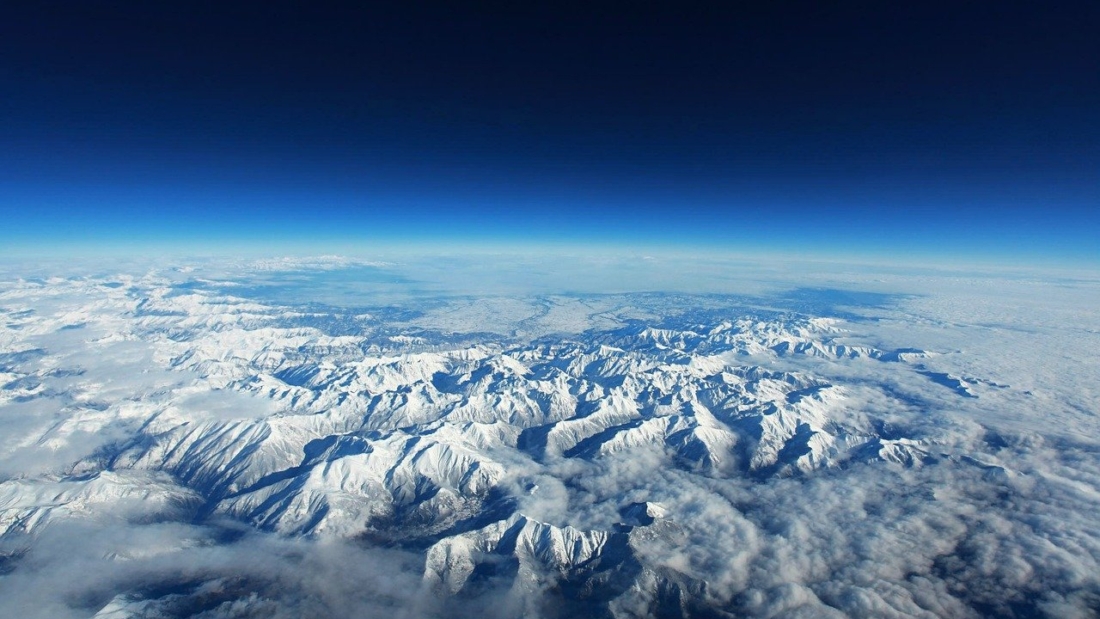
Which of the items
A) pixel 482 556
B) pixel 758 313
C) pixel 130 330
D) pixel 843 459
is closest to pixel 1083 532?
pixel 843 459

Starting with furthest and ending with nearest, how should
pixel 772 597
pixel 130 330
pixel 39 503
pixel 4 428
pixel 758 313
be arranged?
1. pixel 758 313
2. pixel 130 330
3. pixel 4 428
4. pixel 39 503
5. pixel 772 597

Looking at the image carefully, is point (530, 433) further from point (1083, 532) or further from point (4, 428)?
point (4, 428)

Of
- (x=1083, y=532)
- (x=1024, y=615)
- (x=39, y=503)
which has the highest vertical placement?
(x=1083, y=532)

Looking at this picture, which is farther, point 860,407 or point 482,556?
point 860,407

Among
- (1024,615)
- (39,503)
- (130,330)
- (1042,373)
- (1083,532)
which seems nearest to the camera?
(1024,615)

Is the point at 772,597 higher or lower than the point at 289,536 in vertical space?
higher

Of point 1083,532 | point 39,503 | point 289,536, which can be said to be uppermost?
point 1083,532

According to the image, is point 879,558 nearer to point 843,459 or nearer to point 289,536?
point 843,459

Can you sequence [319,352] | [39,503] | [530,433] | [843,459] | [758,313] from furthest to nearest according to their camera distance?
[758,313] → [319,352] → [530,433] → [843,459] → [39,503]

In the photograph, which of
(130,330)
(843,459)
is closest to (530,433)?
(843,459)
